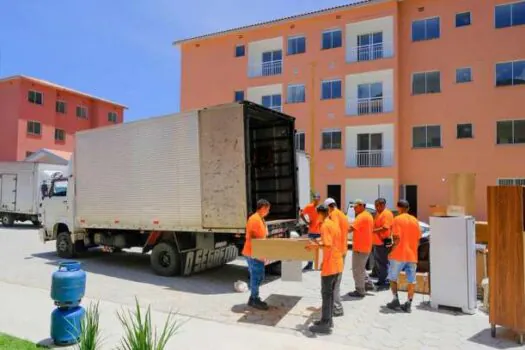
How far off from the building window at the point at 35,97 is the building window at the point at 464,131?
33529mm

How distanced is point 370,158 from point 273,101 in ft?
25.5

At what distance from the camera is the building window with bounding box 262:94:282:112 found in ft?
95.4

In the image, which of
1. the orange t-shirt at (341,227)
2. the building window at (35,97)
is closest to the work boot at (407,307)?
the orange t-shirt at (341,227)

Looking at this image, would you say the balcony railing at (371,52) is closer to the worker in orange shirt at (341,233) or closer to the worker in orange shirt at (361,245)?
the worker in orange shirt at (361,245)

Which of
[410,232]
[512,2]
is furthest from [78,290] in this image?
[512,2]

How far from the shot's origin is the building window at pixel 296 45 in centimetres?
2839

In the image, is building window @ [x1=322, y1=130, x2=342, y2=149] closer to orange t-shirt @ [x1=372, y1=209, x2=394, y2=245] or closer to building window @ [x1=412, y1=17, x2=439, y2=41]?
building window @ [x1=412, y1=17, x2=439, y2=41]

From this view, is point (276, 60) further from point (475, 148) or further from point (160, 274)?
point (160, 274)

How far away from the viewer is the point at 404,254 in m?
7.07

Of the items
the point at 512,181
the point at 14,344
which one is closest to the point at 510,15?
the point at 512,181

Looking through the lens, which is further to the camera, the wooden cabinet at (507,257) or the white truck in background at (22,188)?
the white truck in background at (22,188)

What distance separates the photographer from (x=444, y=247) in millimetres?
7203

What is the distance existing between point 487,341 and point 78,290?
5.38 meters

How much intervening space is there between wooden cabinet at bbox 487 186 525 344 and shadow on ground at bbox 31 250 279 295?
482 cm
